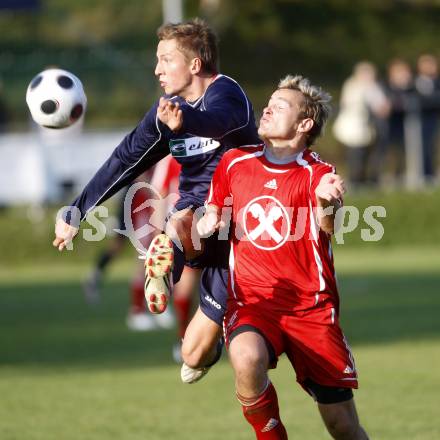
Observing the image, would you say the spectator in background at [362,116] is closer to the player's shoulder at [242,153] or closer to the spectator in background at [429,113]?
the spectator in background at [429,113]

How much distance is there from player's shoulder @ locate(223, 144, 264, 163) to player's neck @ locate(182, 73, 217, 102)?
54 cm

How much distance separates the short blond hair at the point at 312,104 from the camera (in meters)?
6.01

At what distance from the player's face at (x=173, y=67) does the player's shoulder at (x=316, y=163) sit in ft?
2.93

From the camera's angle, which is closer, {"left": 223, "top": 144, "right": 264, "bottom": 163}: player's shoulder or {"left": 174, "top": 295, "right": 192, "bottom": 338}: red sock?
→ {"left": 223, "top": 144, "right": 264, "bottom": 163}: player's shoulder

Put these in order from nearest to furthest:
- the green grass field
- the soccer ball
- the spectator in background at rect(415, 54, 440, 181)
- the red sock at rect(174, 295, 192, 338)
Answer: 1. the soccer ball
2. the green grass field
3. the red sock at rect(174, 295, 192, 338)
4. the spectator in background at rect(415, 54, 440, 181)

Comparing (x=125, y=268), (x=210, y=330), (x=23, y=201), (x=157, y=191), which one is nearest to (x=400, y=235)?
(x=125, y=268)

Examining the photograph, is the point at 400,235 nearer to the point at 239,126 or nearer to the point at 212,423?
the point at 212,423

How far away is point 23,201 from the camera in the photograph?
757 inches

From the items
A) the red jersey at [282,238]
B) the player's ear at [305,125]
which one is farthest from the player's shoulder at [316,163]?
the player's ear at [305,125]

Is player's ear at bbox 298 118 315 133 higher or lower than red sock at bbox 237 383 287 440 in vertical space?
higher

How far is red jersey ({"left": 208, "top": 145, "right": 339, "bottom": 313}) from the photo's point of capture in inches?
229

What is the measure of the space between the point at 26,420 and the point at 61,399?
810 mm

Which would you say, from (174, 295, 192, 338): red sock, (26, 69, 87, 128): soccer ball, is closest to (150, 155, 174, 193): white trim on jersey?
(174, 295, 192, 338): red sock

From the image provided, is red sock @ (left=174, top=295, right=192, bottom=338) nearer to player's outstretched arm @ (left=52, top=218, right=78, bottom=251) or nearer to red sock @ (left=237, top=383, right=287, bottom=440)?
player's outstretched arm @ (left=52, top=218, right=78, bottom=251)
